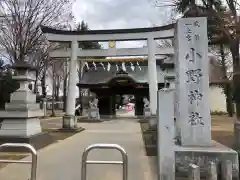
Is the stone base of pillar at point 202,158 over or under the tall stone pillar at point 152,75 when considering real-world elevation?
under

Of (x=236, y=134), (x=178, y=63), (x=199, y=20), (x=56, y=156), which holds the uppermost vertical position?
(x=199, y=20)

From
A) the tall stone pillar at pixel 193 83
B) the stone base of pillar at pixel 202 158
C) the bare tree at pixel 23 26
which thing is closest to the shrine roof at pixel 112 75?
the bare tree at pixel 23 26

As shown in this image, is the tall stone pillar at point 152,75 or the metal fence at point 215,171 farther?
the tall stone pillar at point 152,75

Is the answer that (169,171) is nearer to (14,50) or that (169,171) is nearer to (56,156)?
(56,156)

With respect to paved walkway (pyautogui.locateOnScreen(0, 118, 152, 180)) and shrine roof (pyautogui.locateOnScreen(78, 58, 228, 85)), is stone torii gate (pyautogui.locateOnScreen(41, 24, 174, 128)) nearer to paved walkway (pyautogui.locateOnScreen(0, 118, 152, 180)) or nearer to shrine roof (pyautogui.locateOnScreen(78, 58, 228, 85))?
paved walkway (pyautogui.locateOnScreen(0, 118, 152, 180))

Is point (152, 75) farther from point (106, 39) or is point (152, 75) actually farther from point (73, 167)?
point (73, 167)

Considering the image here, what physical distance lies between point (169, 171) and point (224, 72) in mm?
26514

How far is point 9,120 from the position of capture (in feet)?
38.0

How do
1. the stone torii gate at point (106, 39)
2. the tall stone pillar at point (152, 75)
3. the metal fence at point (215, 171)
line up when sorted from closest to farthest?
the metal fence at point (215, 171) < the tall stone pillar at point (152, 75) < the stone torii gate at point (106, 39)

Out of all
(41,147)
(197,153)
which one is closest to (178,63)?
(197,153)

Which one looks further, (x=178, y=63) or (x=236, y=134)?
(x=236, y=134)

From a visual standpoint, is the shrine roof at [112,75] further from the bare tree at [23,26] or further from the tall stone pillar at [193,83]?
the tall stone pillar at [193,83]

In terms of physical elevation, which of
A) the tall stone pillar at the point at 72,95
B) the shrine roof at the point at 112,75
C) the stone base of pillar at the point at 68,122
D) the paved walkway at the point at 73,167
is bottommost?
the paved walkway at the point at 73,167

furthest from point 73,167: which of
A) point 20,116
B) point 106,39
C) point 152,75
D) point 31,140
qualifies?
point 152,75
